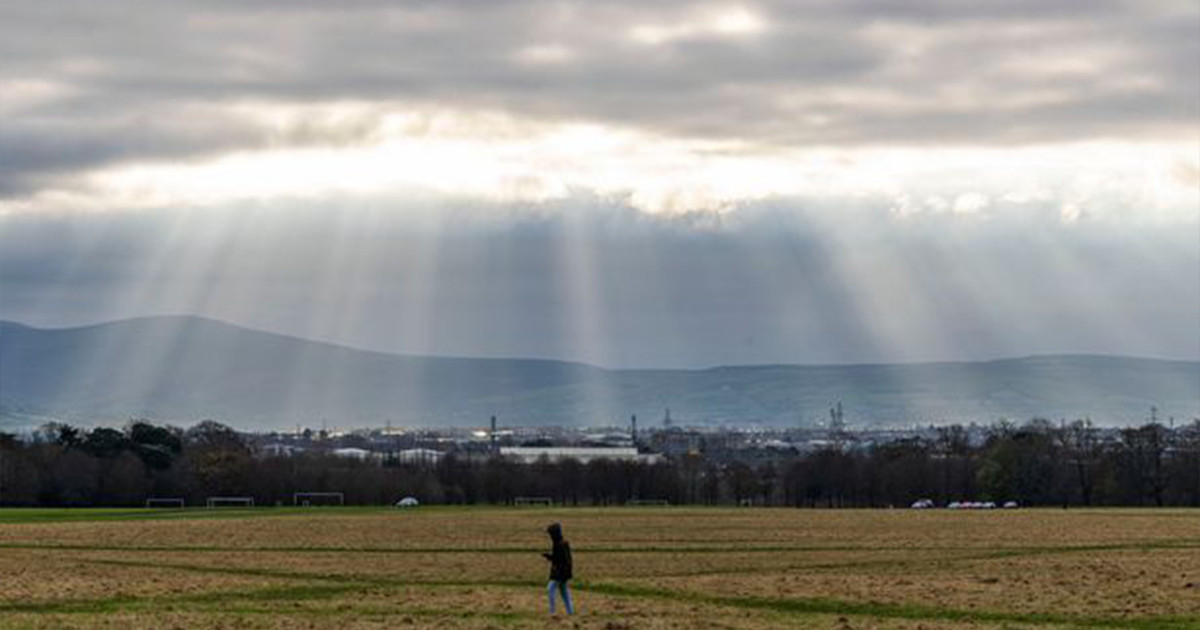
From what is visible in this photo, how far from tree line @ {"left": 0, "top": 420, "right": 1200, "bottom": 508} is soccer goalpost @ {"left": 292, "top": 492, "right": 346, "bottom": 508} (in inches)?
51.6

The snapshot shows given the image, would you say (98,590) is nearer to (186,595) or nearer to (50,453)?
(186,595)

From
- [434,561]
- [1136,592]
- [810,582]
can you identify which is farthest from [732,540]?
[1136,592]

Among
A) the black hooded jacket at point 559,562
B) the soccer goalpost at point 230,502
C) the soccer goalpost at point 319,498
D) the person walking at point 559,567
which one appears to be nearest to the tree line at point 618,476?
the soccer goalpost at point 319,498

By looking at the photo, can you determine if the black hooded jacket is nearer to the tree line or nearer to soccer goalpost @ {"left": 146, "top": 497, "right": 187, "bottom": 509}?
soccer goalpost @ {"left": 146, "top": 497, "right": 187, "bottom": 509}

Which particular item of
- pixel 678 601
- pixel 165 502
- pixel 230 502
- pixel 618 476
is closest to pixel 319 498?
pixel 230 502

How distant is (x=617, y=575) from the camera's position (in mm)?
51469

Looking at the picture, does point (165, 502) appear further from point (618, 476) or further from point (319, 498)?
point (618, 476)

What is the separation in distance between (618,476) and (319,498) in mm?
35408

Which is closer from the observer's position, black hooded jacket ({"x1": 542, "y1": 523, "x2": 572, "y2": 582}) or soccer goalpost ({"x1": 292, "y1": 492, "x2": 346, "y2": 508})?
black hooded jacket ({"x1": 542, "y1": 523, "x2": 572, "y2": 582})

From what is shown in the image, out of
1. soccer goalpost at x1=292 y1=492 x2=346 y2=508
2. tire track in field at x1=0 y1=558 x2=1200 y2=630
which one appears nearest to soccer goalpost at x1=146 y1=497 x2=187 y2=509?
soccer goalpost at x1=292 y1=492 x2=346 y2=508

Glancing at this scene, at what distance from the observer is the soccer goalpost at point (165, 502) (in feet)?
493

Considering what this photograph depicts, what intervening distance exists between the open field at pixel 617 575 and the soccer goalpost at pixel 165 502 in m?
55.6

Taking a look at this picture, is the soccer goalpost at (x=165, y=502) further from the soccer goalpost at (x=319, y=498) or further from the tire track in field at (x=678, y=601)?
the tire track in field at (x=678, y=601)

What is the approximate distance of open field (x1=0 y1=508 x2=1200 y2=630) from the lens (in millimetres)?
36969
